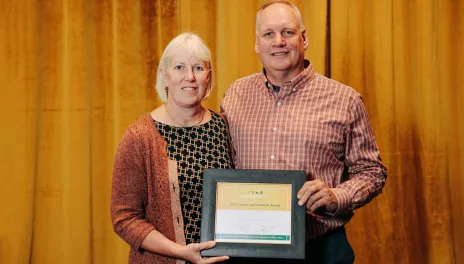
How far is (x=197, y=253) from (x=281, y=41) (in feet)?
2.57

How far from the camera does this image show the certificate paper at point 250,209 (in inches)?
66.7

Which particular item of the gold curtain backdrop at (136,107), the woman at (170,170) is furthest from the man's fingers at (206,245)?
the gold curtain backdrop at (136,107)

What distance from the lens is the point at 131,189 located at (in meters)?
1.75

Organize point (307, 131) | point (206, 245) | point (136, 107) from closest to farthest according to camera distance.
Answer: point (206, 245), point (307, 131), point (136, 107)

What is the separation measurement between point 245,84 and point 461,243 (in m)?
1.57

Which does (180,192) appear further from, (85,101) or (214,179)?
(85,101)

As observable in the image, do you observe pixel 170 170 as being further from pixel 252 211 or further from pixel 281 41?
pixel 281 41

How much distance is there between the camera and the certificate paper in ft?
5.56

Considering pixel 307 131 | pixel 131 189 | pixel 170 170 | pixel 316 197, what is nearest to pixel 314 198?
pixel 316 197

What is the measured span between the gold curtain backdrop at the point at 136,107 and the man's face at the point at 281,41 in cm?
84

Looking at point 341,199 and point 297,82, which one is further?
point 297,82

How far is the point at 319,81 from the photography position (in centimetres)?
205

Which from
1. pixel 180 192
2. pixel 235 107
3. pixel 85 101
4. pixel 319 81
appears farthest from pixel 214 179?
pixel 85 101

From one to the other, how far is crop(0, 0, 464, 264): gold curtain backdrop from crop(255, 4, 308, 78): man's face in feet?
2.75
